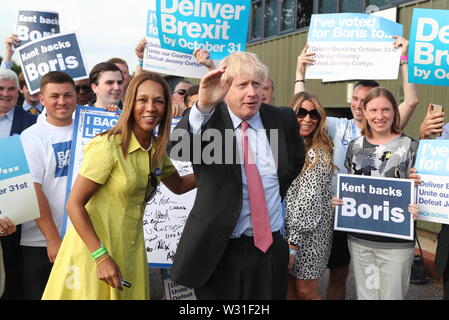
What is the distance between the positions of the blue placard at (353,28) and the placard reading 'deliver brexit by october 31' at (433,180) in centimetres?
126

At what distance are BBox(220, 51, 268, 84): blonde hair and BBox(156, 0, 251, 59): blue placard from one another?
1773mm

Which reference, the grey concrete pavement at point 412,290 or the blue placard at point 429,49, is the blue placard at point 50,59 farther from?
the blue placard at point 429,49

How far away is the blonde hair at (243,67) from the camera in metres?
2.53

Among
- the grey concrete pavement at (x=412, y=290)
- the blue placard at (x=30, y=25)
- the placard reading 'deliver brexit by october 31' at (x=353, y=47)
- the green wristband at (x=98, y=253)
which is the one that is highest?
the blue placard at (x=30, y=25)

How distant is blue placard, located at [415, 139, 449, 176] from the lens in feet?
10.7

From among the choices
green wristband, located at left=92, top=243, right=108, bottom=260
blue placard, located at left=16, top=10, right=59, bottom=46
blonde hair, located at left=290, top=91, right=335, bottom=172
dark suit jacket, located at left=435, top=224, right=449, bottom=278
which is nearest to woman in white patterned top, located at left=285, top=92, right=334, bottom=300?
blonde hair, located at left=290, top=91, right=335, bottom=172

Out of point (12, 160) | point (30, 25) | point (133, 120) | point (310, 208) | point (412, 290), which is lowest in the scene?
point (412, 290)

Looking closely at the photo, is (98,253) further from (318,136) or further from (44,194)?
(318,136)

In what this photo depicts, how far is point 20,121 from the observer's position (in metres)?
3.99

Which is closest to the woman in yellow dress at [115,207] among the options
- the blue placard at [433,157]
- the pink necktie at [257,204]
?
the pink necktie at [257,204]

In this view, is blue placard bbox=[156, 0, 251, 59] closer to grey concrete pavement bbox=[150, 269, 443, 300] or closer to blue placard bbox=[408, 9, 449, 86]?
blue placard bbox=[408, 9, 449, 86]

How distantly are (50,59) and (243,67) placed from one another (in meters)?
2.57

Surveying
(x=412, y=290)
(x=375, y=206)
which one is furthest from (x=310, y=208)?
(x=412, y=290)
